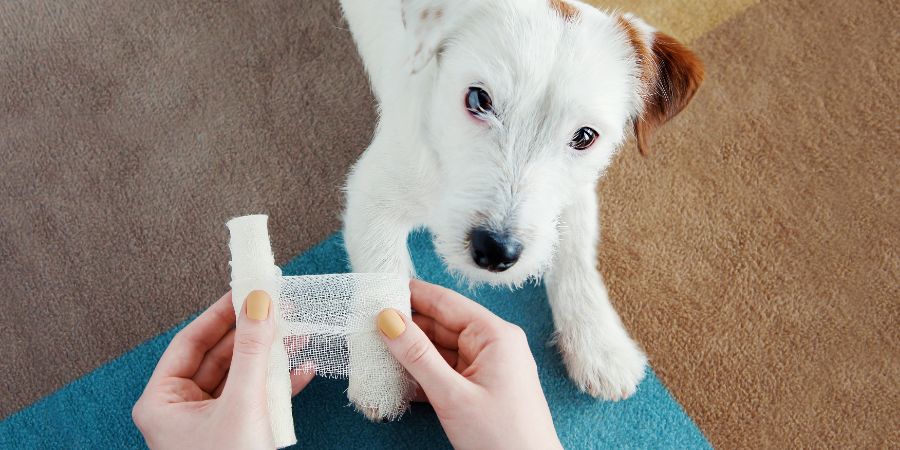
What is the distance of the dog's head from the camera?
1444mm

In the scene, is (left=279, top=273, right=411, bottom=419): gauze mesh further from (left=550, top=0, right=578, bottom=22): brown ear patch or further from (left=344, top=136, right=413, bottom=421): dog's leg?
(left=550, top=0, right=578, bottom=22): brown ear patch

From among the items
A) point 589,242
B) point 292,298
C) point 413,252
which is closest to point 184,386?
point 292,298

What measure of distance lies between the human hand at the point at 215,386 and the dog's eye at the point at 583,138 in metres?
0.80

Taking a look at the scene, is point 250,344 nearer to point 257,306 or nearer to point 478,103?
point 257,306

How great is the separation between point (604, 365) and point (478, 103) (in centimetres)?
98

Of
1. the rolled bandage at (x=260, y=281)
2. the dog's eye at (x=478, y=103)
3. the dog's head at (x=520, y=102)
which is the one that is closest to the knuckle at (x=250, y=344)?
the rolled bandage at (x=260, y=281)

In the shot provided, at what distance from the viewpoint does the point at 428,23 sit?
1.59 m

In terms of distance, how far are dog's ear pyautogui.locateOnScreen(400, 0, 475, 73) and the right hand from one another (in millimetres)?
624

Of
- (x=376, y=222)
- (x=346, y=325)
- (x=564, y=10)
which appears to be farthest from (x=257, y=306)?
(x=564, y=10)

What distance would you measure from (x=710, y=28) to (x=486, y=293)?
1.35 metres

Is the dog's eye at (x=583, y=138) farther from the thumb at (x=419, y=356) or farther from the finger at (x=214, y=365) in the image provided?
the finger at (x=214, y=365)

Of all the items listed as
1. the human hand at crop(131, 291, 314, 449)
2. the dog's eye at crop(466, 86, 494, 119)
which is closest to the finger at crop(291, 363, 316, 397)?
the human hand at crop(131, 291, 314, 449)

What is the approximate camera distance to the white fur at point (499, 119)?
145 cm

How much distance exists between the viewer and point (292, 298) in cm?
149
